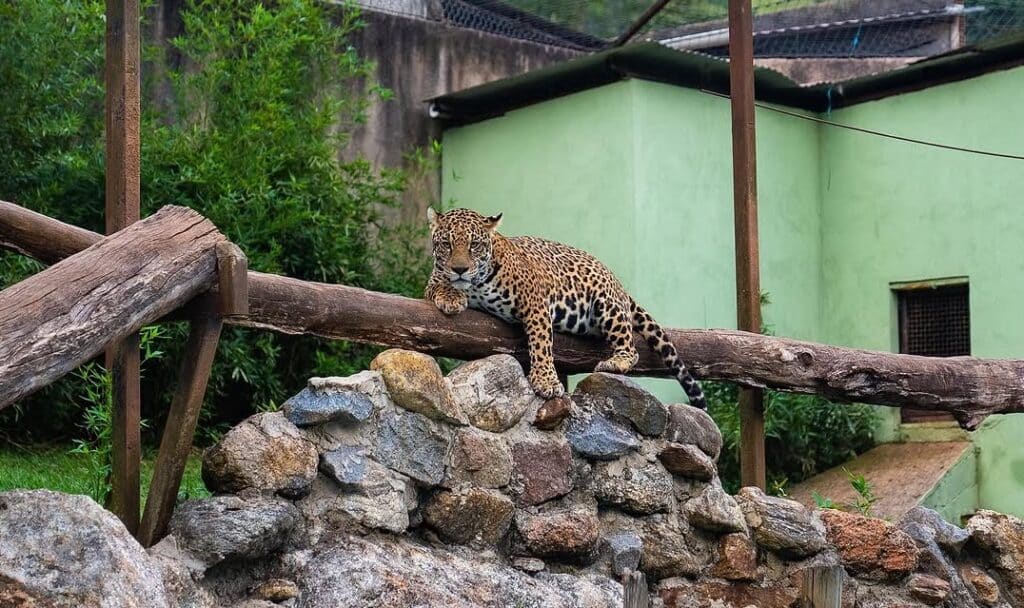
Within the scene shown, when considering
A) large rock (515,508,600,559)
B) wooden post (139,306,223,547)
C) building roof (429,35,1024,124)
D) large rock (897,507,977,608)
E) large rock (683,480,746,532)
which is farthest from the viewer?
building roof (429,35,1024,124)

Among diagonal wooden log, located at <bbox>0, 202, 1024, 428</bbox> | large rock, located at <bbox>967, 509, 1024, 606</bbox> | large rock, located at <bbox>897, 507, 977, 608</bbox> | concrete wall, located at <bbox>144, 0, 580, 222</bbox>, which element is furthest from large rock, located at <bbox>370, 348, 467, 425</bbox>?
concrete wall, located at <bbox>144, 0, 580, 222</bbox>

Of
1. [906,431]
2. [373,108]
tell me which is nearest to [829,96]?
[906,431]

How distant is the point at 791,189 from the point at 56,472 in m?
7.05

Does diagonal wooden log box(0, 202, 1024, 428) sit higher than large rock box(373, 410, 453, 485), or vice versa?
diagonal wooden log box(0, 202, 1024, 428)

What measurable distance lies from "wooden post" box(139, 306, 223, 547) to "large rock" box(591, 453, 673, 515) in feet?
6.84

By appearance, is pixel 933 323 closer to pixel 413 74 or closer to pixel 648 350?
pixel 413 74

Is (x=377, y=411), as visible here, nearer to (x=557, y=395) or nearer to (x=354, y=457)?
(x=354, y=457)

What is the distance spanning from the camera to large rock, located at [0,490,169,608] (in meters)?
4.32

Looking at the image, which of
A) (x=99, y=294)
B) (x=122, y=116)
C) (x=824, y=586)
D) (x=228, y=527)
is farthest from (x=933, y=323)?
(x=99, y=294)

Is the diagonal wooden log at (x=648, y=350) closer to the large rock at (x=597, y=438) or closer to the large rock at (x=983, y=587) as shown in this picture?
the large rock at (x=597, y=438)

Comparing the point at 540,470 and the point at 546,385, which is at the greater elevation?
the point at 546,385

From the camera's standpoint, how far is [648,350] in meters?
7.18

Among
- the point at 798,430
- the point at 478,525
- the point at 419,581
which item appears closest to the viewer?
the point at 419,581

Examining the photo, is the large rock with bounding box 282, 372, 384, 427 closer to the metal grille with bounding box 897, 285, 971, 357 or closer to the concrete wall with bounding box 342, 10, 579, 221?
the concrete wall with bounding box 342, 10, 579, 221
